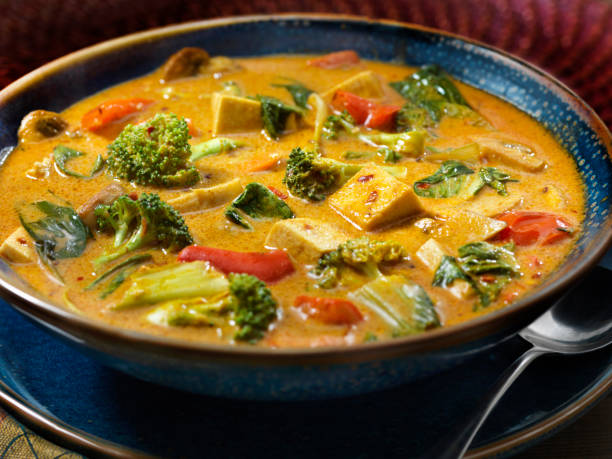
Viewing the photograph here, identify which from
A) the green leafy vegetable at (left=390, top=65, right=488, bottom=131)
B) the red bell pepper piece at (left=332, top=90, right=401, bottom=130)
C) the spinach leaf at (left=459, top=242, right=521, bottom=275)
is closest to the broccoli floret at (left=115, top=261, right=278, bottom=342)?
the spinach leaf at (left=459, top=242, right=521, bottom=275)

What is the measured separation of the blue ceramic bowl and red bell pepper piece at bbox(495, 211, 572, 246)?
10cm

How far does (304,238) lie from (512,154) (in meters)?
1.25

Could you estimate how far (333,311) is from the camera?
7.26ft

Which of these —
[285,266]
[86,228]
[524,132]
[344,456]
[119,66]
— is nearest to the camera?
[344,456]

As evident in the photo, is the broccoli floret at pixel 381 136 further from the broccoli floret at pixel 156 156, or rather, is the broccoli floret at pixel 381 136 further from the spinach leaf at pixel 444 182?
the broccoli floret at pixel 156 156

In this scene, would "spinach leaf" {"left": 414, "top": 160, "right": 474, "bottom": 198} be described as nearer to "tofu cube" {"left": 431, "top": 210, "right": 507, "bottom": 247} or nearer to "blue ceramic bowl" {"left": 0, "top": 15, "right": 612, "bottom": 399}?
"tofu cube" {"left": 431, "top": 210, "right": 507, "bottom": 247}

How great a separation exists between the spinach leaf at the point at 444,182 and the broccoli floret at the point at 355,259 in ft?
1.82

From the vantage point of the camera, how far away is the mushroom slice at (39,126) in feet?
10.8

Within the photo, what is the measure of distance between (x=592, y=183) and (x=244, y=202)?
150 centimetres

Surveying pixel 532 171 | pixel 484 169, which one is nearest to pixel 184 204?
pixel 484 169

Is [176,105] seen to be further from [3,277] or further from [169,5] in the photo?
[3,277]

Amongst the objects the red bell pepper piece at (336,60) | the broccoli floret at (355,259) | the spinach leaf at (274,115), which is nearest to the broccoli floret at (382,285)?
the broccoli floret at (355,259)

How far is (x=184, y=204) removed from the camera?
110 inches

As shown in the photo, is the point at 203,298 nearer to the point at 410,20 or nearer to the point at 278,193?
the point at 278,193
